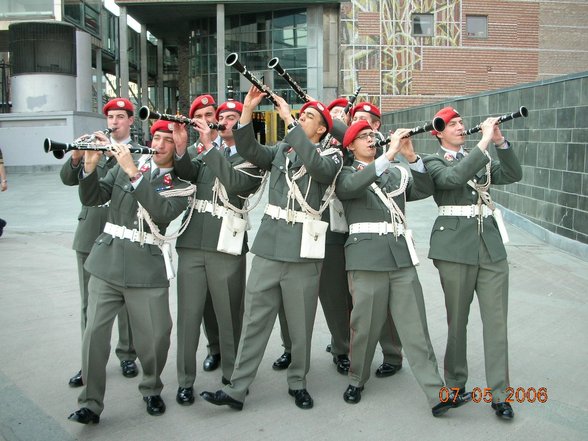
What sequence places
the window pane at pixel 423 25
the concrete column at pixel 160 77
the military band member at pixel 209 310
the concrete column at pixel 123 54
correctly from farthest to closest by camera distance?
the concrete column at pixel 160 77, the window pane at pixel 423 25, the concrete column at pixel 123 54, the military band member at pixel 209 310

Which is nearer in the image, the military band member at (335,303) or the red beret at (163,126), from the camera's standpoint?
the red beret at (163,126)

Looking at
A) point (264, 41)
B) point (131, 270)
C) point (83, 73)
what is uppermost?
point (264, 41)

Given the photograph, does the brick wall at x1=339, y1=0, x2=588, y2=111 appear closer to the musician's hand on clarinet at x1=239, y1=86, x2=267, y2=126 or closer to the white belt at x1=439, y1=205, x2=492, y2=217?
the white belt at x1=439, y1=205, x2=492, y2=217

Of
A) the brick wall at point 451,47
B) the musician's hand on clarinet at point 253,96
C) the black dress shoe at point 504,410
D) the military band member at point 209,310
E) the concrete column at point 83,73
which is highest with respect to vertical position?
the brick wall at point 451,47

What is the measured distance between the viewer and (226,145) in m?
4.95

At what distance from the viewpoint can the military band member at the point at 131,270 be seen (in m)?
4.09

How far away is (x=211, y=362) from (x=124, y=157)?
1.95 meters

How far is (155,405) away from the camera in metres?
4.28

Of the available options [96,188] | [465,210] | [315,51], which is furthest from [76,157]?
[315,51]

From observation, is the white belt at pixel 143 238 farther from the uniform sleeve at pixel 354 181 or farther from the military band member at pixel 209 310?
the uniform sleeve at pixel 354 181

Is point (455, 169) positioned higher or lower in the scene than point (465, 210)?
higher

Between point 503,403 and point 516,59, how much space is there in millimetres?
33630

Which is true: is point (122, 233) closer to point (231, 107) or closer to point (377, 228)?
point (231, 107)

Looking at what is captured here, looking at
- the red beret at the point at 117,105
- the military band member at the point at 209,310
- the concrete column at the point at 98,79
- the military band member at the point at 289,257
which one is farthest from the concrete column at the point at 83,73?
the military band member at the point at 289,257
